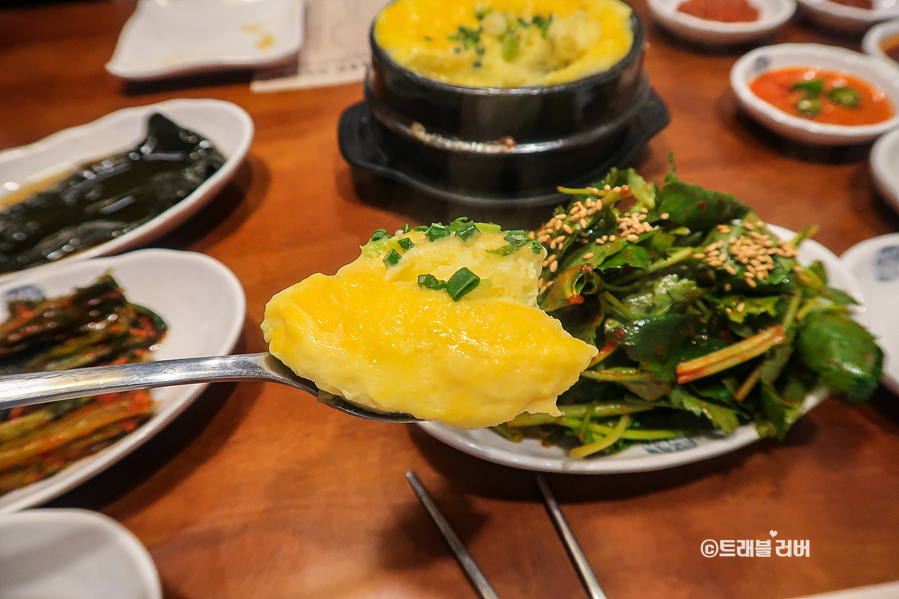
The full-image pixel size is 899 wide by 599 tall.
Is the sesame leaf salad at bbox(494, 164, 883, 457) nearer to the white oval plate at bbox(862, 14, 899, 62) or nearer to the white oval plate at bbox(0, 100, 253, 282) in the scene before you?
the white oval plate at bbox(0, 100, 253, 282)

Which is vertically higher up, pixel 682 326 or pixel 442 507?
pixel 682 326

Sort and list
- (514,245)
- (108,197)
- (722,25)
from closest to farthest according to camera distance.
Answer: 1. (514,245)
2. (108,197)
3. (722,25)

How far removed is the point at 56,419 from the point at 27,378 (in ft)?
2.43

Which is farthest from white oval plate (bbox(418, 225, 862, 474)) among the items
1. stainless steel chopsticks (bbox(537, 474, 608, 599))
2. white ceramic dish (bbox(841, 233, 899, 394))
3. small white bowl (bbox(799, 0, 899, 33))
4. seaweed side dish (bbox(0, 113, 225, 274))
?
small white bowl (bbox(799, 0, 899, 33))

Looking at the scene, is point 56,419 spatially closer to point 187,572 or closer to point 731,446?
point 187,572

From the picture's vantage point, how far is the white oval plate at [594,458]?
1339 millimetres

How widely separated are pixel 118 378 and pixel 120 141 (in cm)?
231

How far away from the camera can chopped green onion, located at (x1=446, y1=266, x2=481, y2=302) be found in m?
1.00

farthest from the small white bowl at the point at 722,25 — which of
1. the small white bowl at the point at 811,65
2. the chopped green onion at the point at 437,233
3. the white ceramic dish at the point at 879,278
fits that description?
the chopped green onion at the point at 437,233

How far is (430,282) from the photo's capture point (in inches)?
39.8

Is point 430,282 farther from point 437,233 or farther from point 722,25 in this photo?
point 722,25

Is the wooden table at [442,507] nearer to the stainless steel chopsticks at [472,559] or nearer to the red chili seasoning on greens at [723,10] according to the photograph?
the stainless steel chopsticks at [472,559]

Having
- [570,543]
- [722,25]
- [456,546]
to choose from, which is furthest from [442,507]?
[722,25]

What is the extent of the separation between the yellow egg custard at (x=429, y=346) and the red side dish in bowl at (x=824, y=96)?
8.88 ft
